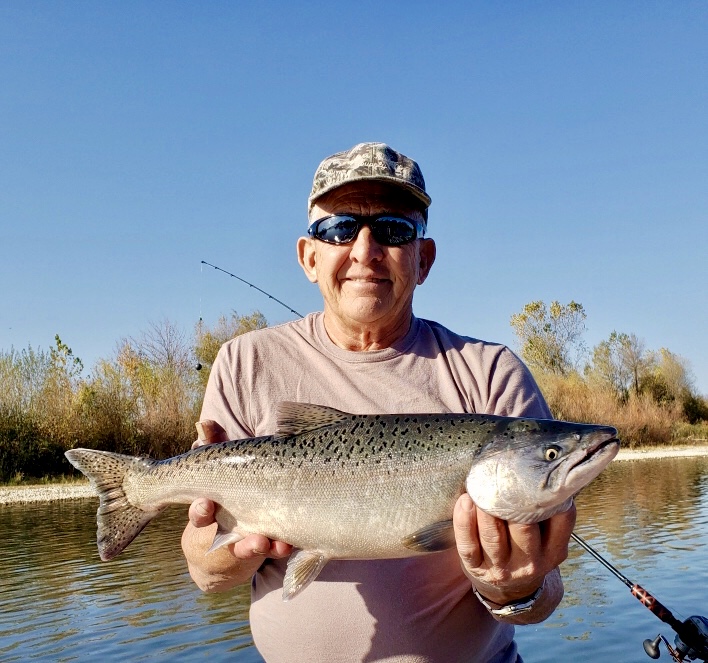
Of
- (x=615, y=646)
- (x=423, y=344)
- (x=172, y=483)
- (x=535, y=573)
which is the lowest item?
(x=615, y=646)

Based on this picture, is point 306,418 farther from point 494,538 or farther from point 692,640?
point 692,640

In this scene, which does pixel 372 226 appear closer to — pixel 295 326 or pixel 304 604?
pixel 295 326

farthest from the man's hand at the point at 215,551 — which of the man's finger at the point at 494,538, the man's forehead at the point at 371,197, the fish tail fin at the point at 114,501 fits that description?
the man's forehead at the point at 371,197

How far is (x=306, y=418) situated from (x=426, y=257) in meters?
1.14

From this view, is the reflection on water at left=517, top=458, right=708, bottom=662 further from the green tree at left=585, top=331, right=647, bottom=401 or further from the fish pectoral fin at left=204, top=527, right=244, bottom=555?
the green tree at left=585, top=331, right=647, bottom=401

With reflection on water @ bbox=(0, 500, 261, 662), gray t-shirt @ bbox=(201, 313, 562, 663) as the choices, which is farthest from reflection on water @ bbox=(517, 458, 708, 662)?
gray t-shirt @ bbox=(201, 313, 562, 663)

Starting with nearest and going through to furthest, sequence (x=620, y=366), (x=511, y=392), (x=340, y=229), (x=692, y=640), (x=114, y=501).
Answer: (x=511, y=392) → (x=114, y=501) → (x=340, y=229) → (x=692, y=640) → (x=620, y=366)

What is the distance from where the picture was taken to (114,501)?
3715 millimetres

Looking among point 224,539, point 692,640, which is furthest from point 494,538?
point 692,640

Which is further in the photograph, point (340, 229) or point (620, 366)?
point (620, 366)

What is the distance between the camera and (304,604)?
3.37m

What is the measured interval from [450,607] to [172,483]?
1.30 metres

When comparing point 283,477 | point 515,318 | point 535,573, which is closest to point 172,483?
point 283,477

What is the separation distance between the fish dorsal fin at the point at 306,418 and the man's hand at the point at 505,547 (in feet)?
2.23
